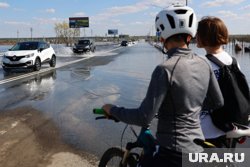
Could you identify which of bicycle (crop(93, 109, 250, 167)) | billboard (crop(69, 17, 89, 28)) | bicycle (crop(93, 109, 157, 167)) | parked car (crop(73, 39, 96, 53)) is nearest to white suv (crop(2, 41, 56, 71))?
bicycle (crop(93, 109, 157, 167))

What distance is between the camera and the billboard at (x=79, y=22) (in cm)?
10888

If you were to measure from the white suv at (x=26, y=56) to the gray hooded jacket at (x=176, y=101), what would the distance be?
19.6 meters

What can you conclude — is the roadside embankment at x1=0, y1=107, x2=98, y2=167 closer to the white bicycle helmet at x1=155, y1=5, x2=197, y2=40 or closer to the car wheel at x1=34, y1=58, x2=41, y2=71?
the white bicycle helmet at x1=155, y1=5, x2=197, y2=40

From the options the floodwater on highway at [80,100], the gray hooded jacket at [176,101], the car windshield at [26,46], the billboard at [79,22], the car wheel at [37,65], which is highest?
the billboard at [79,22]

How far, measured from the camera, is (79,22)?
110125 millimetres

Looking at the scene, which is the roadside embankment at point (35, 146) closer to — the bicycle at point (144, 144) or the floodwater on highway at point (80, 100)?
the floodwater on highway at point (80, 100)

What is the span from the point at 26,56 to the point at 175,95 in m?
20.0

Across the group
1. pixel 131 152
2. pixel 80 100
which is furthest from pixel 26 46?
pixel 131 152

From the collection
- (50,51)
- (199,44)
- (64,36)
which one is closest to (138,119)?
(199,44)

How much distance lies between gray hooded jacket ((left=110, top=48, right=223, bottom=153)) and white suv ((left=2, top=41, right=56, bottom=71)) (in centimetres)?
1964

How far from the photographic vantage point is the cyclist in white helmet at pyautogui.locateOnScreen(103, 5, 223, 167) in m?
2.46

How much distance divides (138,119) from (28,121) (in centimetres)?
643

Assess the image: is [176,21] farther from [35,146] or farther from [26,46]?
[26,46]

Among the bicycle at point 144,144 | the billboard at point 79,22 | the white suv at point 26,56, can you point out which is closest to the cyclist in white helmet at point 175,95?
the bicycle at point 144,144
